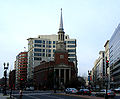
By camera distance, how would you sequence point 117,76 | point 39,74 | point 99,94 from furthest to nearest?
point 39,74 → point 117,76 → point 99,94

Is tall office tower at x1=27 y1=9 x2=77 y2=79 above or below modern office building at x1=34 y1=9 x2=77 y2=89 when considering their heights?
above

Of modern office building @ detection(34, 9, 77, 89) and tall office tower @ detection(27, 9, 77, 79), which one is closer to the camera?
modern office building @ detection(34, 9, 77, 89)

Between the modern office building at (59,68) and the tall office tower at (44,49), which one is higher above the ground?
the tall office tower at (44,49)

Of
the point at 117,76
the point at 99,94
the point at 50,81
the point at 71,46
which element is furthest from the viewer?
the point at 71,46

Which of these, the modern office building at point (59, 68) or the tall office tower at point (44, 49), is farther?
the tall office tower at point (44, 49)

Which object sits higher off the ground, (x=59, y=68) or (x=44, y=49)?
(x=44, y=49)

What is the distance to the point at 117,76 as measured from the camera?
13775 cm

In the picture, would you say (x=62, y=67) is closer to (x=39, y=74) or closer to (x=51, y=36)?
(x=39, y=74)

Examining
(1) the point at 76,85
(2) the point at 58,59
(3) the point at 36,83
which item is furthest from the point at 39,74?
(1) the point at 76,85

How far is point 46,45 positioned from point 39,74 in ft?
103

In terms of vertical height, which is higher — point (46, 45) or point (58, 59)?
point (46, 45)

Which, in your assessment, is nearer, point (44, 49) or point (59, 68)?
point (59, 68)

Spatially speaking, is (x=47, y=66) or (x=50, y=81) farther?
(x=47, y=66)

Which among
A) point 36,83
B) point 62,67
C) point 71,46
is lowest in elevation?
point 36,83
